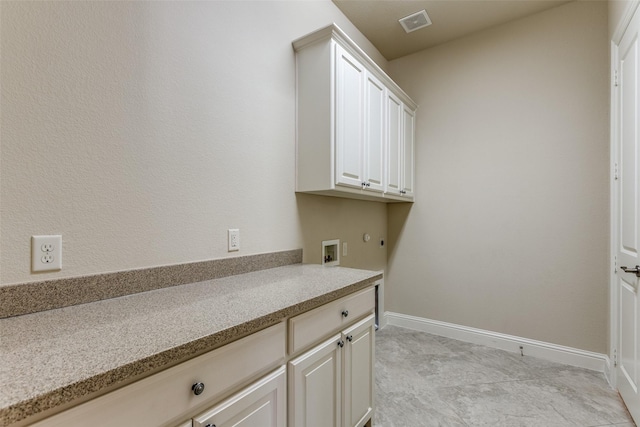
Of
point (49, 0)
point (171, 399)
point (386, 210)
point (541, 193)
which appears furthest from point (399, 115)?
point (171, 399)

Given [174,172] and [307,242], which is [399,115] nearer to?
[307,242]

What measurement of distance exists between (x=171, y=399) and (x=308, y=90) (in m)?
1.76

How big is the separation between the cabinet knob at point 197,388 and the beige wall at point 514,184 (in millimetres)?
2634

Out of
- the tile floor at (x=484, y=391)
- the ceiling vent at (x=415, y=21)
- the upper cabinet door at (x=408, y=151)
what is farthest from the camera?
the upper cabinet door at (x=408, y=151)

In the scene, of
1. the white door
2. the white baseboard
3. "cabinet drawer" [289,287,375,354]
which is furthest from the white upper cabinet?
the white baseboard

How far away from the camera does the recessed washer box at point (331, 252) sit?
2.23 meters

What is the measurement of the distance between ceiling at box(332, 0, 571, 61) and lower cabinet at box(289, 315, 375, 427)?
2.42 meters

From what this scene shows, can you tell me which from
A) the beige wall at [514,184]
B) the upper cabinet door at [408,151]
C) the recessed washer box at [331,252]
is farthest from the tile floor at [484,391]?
the upper cabinet door at [408,151]

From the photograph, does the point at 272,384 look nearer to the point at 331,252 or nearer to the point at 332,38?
the point at 331,252

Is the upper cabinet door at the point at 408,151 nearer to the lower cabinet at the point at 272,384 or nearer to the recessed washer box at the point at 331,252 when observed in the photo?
the recessed washer box at the point at 331,252

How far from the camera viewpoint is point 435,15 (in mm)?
2480

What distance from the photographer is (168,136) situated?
4.23 ft

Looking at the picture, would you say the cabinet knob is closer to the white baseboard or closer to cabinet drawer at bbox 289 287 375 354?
cabinet drawer at bbox 289 287 375 354

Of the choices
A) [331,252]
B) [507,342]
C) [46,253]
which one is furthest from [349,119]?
[507,342]
